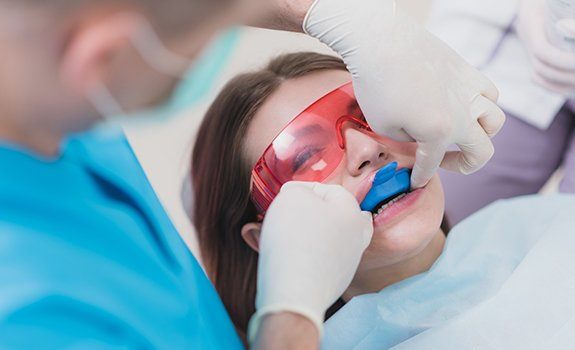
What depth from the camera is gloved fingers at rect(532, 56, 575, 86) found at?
1417 mm

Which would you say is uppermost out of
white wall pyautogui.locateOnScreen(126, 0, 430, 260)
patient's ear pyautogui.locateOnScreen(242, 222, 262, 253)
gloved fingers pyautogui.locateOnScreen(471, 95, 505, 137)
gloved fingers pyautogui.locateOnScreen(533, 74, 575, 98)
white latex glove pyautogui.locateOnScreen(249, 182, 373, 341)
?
gloved fingers pyautogui.locateOnScreen(471, 95, 505, 137)

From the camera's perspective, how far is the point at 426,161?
1.04 metres

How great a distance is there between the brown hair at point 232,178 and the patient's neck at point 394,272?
192 millimetres

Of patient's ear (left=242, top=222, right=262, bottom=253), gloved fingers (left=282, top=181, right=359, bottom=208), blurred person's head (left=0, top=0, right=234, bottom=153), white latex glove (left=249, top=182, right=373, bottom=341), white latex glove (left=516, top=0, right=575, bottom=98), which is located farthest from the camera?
white latex glove (left=516, top=0, right=575, bottom=98)

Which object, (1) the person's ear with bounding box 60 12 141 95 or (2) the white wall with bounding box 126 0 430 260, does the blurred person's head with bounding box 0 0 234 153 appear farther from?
(2) the white wall with bounding box 126 0 430 260

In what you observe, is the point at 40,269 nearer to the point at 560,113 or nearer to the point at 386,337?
the point at 386,337

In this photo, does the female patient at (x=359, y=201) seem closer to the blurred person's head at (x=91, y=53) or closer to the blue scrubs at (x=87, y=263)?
the blue scrubs at (x=87, y=263)

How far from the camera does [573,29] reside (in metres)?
1.30

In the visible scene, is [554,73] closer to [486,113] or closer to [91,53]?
[486,113]

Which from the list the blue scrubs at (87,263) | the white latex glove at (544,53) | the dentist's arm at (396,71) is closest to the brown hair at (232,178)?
the dentist's arm at (396,71)

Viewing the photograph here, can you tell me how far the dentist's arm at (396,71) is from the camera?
98cm

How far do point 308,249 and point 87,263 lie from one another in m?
0.29

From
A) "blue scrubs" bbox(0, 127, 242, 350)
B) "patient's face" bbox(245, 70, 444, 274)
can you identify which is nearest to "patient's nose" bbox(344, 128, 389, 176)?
"patient's face" bbox(245, 70, 444, 274)

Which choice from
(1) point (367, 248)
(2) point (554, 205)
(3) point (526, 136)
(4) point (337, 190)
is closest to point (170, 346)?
(4) point (337, 190)
